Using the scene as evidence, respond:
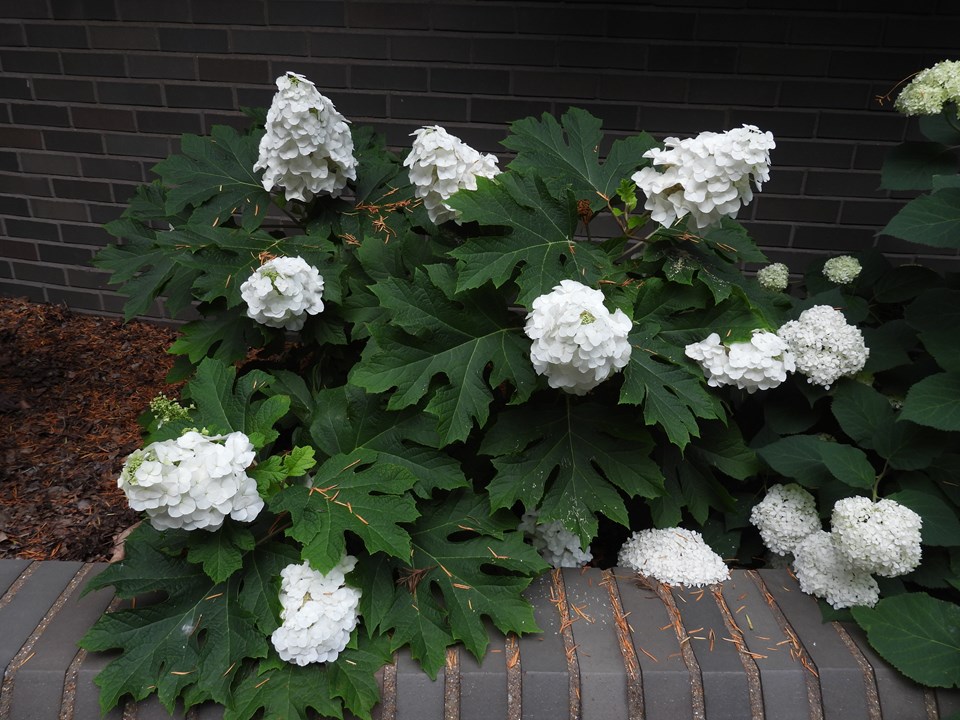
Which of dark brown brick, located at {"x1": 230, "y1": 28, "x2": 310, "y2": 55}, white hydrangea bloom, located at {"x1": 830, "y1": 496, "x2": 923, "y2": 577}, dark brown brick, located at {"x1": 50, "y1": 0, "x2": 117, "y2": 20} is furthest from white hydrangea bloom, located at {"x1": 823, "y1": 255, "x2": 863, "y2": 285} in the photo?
dark brown brick, located at {"x1": 50, "y1": 0, "x2": 117, "y2": 20}

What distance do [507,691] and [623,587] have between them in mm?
391

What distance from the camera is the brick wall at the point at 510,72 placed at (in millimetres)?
2768

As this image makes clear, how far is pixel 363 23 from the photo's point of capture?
2881 millimetres

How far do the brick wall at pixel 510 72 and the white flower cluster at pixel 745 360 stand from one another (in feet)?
5.11

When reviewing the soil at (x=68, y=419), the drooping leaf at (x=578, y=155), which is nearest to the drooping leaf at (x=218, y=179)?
the drooping leaf at (x=578, y=155)

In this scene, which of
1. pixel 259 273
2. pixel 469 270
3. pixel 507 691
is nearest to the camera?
pixel 507 691

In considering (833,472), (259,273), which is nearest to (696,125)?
(833,472)

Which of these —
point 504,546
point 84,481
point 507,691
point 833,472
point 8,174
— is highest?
point 8,174

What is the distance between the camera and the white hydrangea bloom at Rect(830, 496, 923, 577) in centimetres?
151

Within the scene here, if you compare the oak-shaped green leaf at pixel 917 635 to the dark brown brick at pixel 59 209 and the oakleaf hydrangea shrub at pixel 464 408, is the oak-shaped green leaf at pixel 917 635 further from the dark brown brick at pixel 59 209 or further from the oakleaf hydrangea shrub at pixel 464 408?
the dark brown brick at pixel 59 209

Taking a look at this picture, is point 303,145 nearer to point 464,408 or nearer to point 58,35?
point 464,408

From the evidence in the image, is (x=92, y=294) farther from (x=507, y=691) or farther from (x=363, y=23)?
(x=507, y=691)

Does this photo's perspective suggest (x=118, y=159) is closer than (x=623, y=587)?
No

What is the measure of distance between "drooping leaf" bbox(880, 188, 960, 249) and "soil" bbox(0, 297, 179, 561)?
226 centimetres
